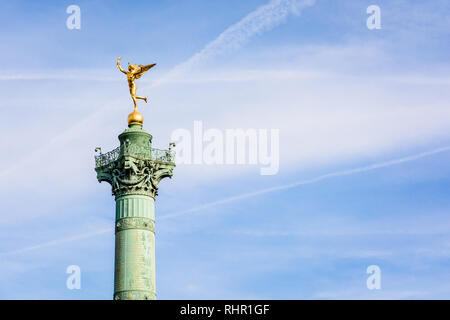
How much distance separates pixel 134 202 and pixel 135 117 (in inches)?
267

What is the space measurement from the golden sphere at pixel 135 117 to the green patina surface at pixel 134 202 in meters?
0.36

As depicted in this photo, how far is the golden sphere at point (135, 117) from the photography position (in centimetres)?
6819

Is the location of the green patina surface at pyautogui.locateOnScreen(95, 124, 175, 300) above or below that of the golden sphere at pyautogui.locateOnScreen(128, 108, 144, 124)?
below

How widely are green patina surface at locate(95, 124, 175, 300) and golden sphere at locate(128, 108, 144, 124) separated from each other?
14.2 inches

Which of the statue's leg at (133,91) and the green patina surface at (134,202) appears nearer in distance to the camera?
the green patina surface at (134,202)

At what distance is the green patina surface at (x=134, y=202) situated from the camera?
63.1m

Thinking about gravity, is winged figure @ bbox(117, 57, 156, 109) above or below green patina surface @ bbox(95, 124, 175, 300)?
above

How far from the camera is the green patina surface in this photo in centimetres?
6309

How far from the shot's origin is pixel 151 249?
64500 millimetres

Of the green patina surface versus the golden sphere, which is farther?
the golden sphere

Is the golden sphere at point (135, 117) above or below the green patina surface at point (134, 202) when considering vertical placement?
above

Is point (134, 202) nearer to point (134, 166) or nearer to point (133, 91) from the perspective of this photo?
point (134, 166)
